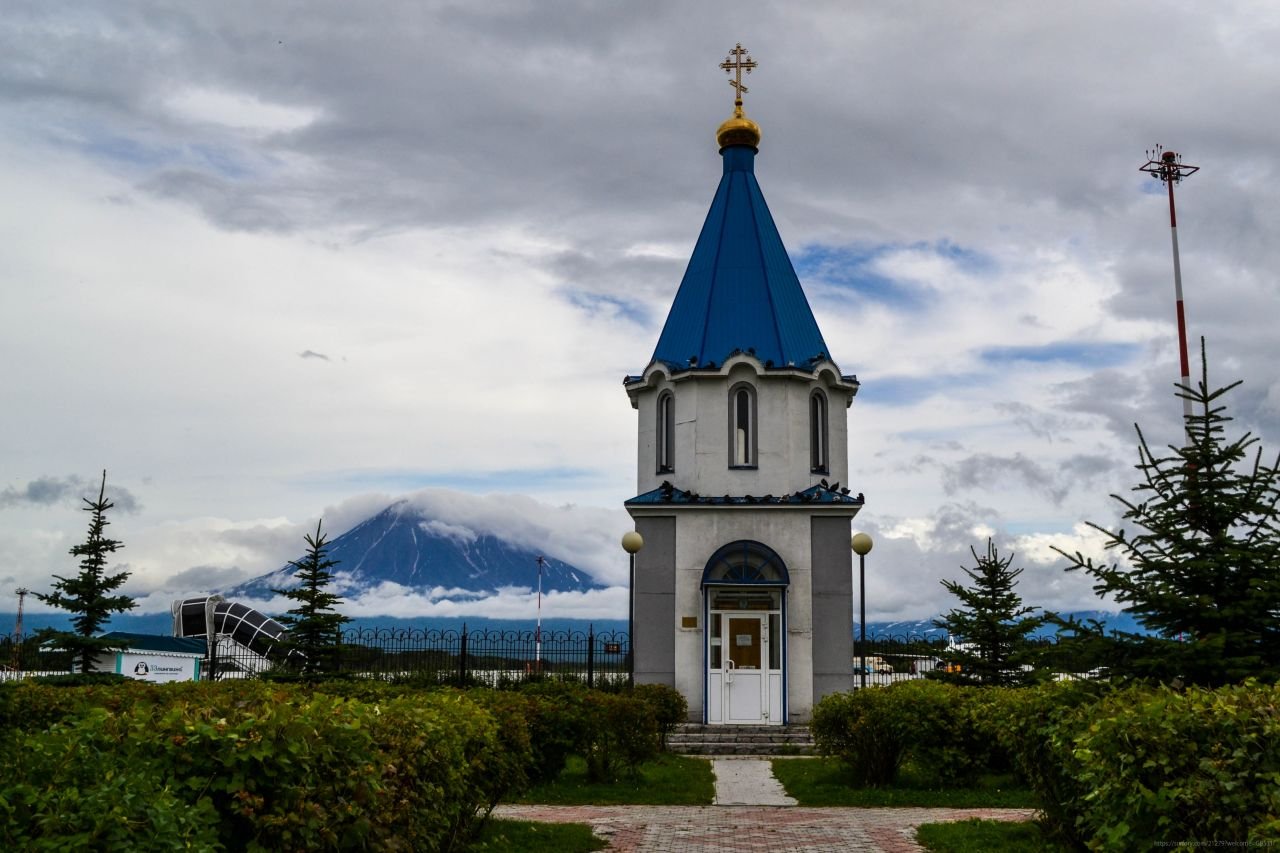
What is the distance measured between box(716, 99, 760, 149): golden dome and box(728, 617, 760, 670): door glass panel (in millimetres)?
11086

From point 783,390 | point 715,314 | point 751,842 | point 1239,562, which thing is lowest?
point 751,842

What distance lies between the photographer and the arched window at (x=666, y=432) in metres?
24.2

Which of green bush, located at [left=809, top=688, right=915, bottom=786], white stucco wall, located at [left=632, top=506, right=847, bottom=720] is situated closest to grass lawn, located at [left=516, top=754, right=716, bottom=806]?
green bush, located at [left=809, top=688, right=915, bottom=786]

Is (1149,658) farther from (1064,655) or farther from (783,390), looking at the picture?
(783,390)

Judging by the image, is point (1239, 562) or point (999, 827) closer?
point (1239, 562)

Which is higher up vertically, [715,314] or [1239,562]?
[715,314]

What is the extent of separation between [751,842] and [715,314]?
15.0m

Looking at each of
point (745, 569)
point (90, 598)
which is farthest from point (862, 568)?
point (90, 598)

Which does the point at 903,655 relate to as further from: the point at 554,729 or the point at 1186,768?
the point at 1186,768

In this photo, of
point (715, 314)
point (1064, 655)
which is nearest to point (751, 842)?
point (1064, 655)

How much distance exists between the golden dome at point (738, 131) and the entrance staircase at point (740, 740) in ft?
43.2

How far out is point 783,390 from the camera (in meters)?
23.7

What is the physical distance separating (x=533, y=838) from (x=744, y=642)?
39.2 ft

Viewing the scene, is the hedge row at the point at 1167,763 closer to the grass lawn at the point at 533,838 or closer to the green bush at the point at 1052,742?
the green bush at the point at 1052,742
